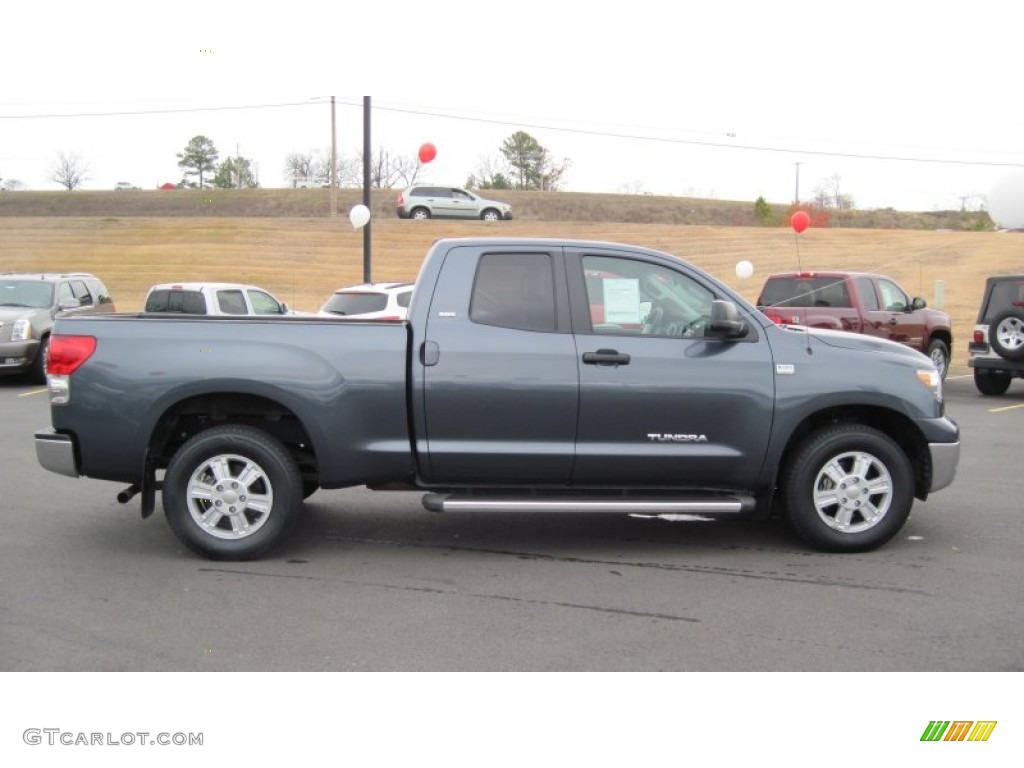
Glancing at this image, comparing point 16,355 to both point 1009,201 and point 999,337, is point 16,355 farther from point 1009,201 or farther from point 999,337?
point 1009,201

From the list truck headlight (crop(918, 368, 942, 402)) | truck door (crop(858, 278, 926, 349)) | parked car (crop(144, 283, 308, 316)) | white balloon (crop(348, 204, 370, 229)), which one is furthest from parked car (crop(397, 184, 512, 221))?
truck headlight (crop(918, 368, 942, 402))

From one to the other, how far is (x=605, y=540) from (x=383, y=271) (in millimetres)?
32230

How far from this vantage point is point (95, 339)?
618cm

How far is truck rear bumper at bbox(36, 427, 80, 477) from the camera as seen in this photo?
6.18m

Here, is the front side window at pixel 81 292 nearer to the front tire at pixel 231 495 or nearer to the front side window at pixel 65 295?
the front side window at pixel 65 295

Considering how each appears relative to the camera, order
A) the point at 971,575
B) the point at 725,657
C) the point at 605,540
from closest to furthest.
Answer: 1. the point at 725,657
2. the point at 971,575
3. the point at 605,540

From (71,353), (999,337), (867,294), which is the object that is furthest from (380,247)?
(71,353)

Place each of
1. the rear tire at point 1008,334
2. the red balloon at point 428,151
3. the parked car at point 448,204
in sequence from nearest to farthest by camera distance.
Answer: the rear tire at point 1008,334
the red balloon at point 428,151
the parked car at point 448,204

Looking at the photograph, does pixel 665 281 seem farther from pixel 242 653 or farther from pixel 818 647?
pixel 242 653

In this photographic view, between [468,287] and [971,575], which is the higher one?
[468,287]

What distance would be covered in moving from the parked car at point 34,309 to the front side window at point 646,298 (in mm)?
11257

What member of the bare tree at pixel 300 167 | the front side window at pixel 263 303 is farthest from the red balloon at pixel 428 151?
the bare tree at pixel 300 167

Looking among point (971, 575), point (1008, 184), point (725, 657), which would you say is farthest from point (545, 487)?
point (1008, 184)

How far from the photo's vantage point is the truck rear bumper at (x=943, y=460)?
6453mm
